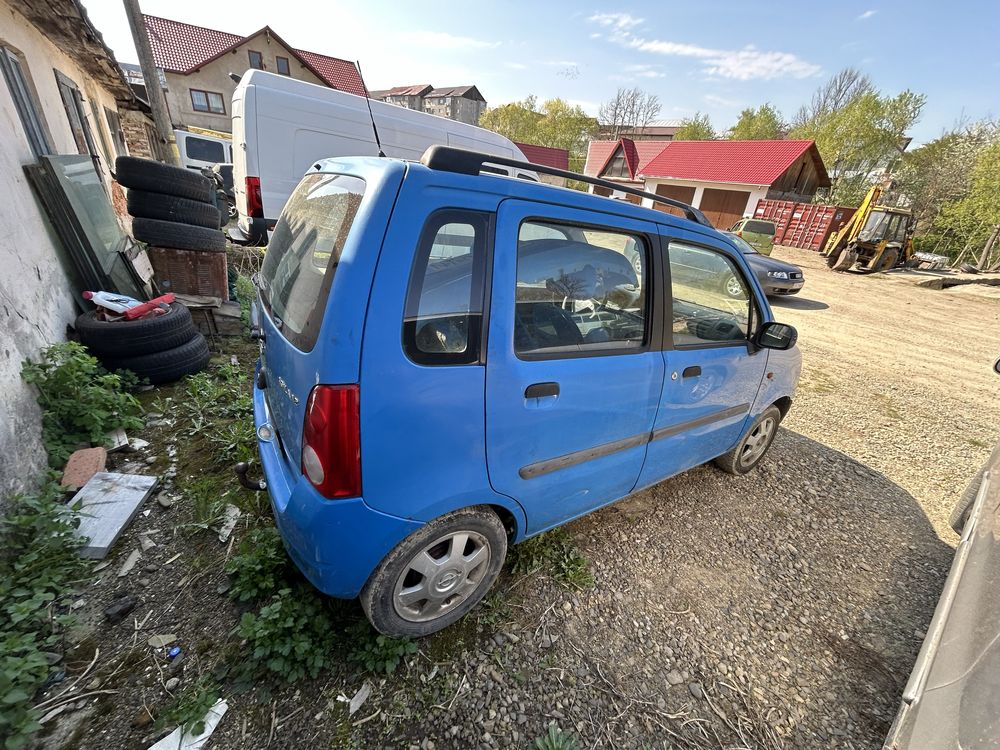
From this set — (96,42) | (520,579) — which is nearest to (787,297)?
(520,579)

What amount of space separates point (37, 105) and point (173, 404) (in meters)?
3.63

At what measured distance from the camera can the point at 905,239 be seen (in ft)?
53.2

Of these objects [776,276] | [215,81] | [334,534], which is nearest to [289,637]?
[334,534]

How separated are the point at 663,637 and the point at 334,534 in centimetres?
172

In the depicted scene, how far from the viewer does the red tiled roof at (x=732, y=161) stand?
22781mm

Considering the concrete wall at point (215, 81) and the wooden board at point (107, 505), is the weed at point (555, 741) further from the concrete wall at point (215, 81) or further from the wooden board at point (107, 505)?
the concrete wall at point (215, 81)

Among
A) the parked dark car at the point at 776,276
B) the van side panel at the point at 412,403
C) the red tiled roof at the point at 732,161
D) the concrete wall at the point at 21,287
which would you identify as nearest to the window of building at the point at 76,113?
the concrete wall at the point at 21,287

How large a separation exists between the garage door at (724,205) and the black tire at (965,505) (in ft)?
80.2

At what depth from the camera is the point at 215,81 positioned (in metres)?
25.7

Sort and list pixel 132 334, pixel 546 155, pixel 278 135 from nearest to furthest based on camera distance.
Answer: pixel 132 334 → pixel 278 135 → pixel 546 155

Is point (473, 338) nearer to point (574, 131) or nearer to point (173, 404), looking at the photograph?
point (173, 404)

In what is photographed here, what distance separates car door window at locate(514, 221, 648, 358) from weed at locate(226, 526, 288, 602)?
1.62 m

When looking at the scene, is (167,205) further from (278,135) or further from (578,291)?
(578,291)

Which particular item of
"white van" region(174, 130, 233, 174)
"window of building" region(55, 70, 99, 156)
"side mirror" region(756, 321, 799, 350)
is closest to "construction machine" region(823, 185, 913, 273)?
"side mirror" region(756, 321, 799, 350)
